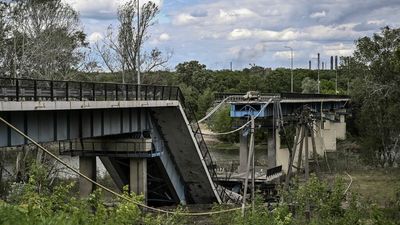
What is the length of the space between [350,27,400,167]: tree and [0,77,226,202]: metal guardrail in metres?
30.7

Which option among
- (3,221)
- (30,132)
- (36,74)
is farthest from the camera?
(36,74)

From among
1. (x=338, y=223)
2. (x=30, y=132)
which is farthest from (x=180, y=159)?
(x=338, y=223)

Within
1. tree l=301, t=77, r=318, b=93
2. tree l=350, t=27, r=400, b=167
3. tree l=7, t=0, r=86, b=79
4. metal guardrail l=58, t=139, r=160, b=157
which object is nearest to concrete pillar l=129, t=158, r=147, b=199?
metal guardrail l=58, t=139, r=160, b=157

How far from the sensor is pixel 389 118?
205 ft

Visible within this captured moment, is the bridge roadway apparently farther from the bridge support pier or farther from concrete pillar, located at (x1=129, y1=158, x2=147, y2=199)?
the bridge support pier

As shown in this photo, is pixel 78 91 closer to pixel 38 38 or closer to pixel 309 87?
pixel 38 38

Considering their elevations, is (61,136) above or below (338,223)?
above

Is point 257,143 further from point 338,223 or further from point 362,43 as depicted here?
point 338,223

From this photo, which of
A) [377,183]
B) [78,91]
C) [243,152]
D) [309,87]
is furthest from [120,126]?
[309,87]

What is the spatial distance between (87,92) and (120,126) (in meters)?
4.28

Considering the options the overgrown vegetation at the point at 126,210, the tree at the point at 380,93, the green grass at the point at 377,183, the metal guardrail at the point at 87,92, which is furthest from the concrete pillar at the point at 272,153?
the overgrown vegetation at the point at 126,210

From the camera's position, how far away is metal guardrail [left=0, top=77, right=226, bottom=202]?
1867cm

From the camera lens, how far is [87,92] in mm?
23688

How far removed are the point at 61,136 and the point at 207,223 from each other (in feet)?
26.5
